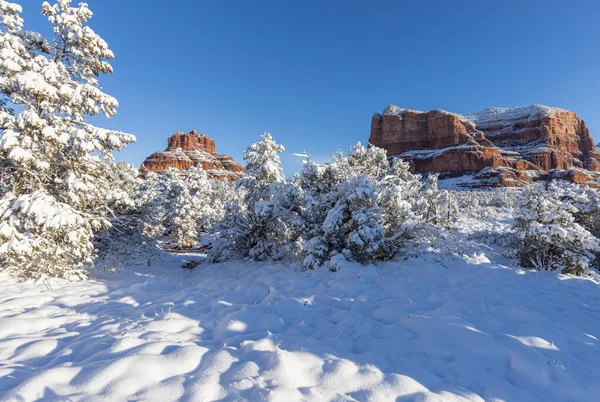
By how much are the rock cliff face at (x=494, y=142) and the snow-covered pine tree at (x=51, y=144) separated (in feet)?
319

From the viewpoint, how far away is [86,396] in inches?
82.0

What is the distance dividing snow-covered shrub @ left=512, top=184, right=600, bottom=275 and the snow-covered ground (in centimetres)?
273

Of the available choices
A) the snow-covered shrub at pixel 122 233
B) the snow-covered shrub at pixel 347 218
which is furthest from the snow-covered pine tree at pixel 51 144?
the snow-covered shrub at pixel 347 218

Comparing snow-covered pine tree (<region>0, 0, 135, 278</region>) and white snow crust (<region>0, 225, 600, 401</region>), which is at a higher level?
snow-covered pine tree (<region>0, 0, 135, 278</region>)

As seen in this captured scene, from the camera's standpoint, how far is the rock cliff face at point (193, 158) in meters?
114

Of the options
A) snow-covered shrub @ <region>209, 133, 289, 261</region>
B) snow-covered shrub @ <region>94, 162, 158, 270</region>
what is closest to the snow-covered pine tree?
snow-covered shrub @ <region>94, 162, 158, 270</region>

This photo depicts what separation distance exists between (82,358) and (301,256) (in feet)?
21.0

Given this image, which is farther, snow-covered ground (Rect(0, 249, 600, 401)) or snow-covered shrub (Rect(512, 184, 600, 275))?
snow-covered shrub (Rect(512, 184, 600, 275))

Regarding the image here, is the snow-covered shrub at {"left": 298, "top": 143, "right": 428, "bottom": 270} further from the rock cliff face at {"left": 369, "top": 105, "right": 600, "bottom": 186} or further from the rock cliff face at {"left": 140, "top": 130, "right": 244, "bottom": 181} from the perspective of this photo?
the rock cliff face at {"left": 140, "top": 130, "right": 244, "bottom": 181}

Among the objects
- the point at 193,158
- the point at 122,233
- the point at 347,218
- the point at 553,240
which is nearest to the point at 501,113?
the point at 193,158

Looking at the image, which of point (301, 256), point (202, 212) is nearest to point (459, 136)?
point (202, 212)

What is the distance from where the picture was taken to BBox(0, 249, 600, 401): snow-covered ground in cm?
232

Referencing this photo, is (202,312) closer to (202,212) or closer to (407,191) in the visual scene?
(407,191)

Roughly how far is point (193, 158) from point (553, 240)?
420 feet
